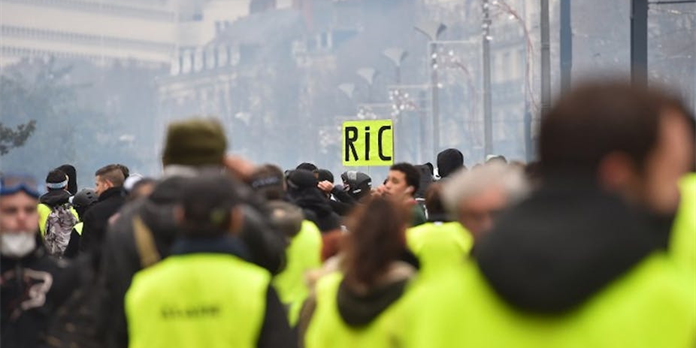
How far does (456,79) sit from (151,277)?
122450mm

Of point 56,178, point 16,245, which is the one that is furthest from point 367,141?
point 16,245

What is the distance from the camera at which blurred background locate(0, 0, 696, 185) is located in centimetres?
10781

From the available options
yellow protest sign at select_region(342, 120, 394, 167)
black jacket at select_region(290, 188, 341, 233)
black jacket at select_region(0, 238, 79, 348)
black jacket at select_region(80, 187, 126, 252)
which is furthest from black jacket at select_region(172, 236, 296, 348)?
yellow protest sign at select_region(342, 120, 394, 167)

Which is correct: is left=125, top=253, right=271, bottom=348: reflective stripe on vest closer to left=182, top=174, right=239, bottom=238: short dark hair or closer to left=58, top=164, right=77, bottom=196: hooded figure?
left=182, top=174, right=239, bottom=238: short dark hair

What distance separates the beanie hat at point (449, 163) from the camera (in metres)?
12.4

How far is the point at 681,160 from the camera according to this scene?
10.2ft

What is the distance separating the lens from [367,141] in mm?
21828

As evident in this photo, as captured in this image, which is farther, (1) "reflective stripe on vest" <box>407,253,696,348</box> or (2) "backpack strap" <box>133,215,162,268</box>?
(2) "backpack strap" <box>133,215,162,268</box>

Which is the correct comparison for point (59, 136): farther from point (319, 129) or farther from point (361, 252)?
point (361, 252)

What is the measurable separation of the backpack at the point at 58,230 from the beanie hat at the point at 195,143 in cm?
870

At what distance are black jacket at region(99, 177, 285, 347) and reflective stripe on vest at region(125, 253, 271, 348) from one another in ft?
2.29

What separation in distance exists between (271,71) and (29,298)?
147m

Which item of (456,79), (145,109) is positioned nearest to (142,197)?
(456,79)

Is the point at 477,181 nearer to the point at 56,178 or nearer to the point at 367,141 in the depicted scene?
the point at 56,178
